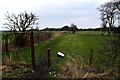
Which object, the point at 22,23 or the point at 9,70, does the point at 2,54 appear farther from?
the point at 22,23

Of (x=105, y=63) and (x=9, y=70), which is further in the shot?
(x=9, y=70)

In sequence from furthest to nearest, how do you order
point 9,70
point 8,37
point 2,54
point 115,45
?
point 8,37, point 2,54, point 9,70, point 115,45

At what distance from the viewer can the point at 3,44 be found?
17000 millimetres

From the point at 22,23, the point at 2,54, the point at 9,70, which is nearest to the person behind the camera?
the point at 9,70

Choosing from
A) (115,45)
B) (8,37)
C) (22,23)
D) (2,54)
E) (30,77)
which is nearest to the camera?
(30,77)

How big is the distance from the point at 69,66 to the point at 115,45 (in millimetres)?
1804

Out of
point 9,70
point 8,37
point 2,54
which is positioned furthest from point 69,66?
point 8,37

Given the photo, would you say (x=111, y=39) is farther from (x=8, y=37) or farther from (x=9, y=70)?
(x=8, y=37)

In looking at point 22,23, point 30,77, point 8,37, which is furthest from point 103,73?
point 22,23

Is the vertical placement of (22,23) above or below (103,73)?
above

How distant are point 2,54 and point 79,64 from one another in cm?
541

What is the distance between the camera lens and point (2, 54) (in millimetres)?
15172

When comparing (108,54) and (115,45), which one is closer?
(115,45)

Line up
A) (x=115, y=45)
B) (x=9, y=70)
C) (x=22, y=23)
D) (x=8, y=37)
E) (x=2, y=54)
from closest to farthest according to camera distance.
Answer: (x=115, y=45), (x=9, y=70), (x=2, y=54), (x=8, y=37), (x=22, y=23)
